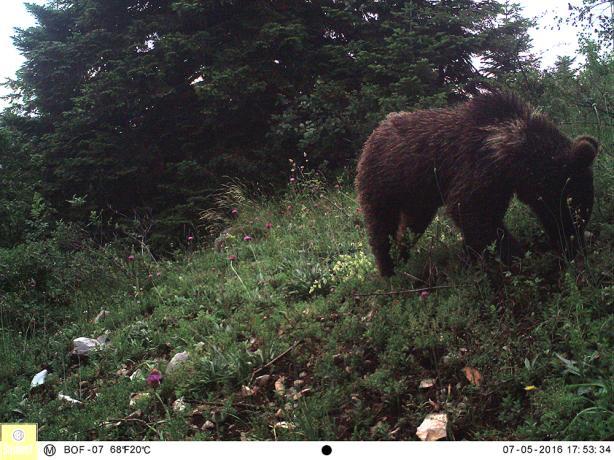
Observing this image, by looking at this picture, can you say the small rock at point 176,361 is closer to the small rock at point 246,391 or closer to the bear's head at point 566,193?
the small rock at point 246,391

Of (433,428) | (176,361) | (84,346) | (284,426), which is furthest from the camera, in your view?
(84,346)

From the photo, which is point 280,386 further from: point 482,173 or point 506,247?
point 482,173

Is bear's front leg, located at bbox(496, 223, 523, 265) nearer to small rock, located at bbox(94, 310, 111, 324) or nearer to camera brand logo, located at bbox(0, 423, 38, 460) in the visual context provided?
camera brand logo, located at bbox(0, 423, 38, 460)

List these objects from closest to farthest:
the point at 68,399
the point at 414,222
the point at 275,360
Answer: the point at 275,360 → the point at 68,399 → the point at 414,222

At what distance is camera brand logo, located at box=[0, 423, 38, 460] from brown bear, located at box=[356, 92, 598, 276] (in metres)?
2.86

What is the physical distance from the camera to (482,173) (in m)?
3.73

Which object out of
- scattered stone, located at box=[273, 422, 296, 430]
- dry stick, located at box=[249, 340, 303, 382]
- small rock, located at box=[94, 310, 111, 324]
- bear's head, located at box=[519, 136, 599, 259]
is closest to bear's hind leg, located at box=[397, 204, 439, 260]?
bear's head, located at box=[519, 136, 599, 259]

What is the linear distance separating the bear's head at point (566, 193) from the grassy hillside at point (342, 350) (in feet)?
0.59

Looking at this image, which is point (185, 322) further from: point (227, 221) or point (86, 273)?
point (227, 221)

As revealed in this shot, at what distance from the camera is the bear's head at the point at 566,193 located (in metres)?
3.57

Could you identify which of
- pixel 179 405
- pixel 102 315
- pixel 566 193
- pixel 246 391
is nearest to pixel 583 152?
pixel 566 193

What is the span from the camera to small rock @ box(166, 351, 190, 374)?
3.99 m
